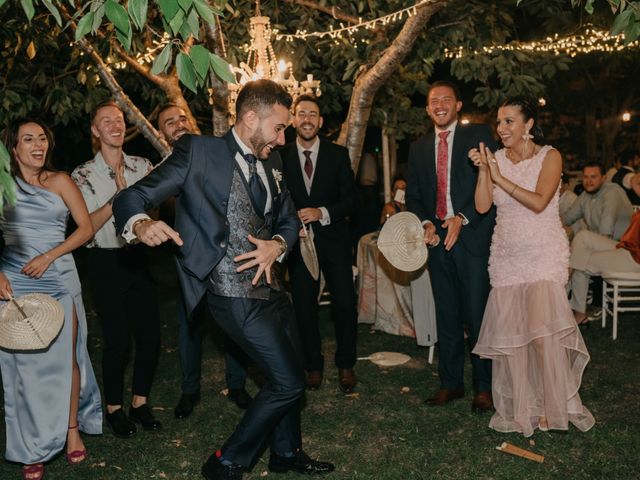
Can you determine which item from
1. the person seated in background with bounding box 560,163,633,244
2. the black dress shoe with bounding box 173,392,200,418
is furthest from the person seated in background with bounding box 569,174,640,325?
the black dress shoe with bounding box 173,392,200,418

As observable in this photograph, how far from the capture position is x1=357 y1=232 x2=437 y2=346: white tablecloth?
5777 millimetres

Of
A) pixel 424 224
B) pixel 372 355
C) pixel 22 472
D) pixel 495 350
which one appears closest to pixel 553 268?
pixel 495 350

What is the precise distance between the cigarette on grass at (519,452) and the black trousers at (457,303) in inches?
26.0

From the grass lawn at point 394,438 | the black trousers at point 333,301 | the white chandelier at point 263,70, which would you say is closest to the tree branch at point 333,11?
the white chandelier at point 263,70

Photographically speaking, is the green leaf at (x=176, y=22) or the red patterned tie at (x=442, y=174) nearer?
the green leaf at (x=176, y=22)

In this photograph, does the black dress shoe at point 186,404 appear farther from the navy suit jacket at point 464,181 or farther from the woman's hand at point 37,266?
the navy suit jacket at point 464,181

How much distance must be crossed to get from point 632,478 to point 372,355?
2612 mm

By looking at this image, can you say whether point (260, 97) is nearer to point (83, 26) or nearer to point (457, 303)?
point (83, 26)

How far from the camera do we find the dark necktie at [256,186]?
3182mm

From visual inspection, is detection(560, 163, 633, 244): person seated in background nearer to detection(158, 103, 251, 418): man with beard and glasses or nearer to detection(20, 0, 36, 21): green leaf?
detection(158, 103, 251, 418): man with beard and glasses

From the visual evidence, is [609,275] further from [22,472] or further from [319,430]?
[22,472]

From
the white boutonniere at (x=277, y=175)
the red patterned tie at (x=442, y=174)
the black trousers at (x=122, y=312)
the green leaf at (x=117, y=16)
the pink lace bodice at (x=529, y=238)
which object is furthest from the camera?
the red patterned tie at (x=442, y=174)

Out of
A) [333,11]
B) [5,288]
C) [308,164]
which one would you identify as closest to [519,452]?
[308,164]

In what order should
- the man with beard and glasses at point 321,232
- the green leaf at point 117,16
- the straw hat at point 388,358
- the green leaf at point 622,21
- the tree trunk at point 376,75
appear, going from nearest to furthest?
the green leaf at point 117,16, the green leaf at point 622,21, the man with beard and glasses at point 321,232, the tree trunk at point 376,75, the straw hat at point 388,358
